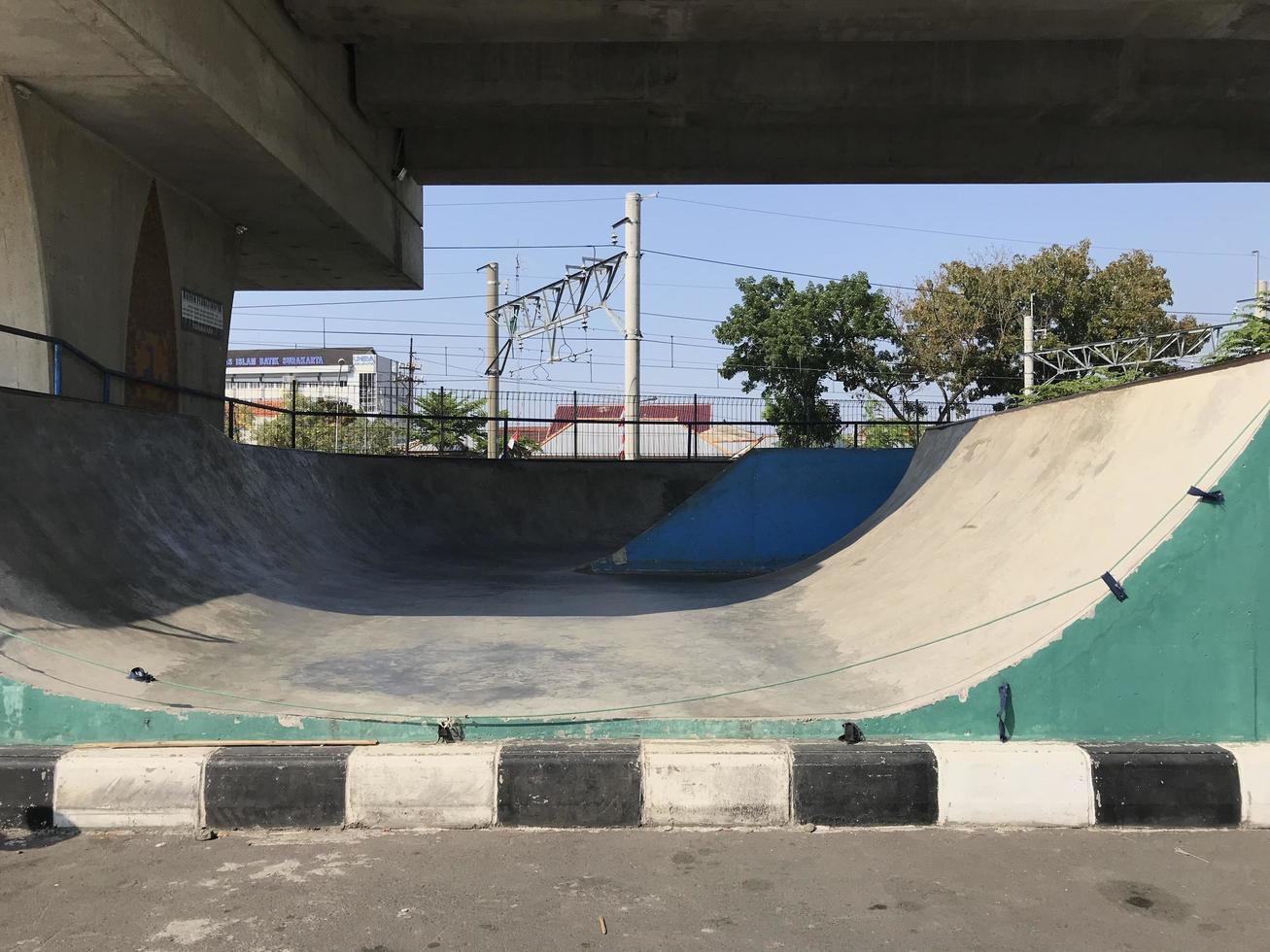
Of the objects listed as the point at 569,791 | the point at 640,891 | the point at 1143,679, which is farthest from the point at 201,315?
the point at 1143,679

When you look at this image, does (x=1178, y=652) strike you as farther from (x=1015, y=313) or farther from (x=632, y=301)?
(x=1015, y=313)

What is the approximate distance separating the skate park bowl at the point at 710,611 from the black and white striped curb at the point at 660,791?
248 mm

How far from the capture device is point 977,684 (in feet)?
Answer: 13.7

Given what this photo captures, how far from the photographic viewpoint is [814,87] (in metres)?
11.6

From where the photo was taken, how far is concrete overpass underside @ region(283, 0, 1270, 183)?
9898 millimetres

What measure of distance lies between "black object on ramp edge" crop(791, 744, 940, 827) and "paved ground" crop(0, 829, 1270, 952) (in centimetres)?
9

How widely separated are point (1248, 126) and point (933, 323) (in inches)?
970

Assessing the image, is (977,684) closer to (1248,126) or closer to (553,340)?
(1248,126)

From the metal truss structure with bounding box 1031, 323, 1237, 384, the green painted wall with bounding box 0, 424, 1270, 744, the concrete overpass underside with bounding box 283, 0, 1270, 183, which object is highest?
the metal truss structure with bounding box 1031, 323, 1237, 384

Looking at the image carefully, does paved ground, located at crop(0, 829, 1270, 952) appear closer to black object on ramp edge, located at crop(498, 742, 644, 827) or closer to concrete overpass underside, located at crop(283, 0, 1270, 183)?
black object on ramp edge, located at crop(498, 742, 644, 827)

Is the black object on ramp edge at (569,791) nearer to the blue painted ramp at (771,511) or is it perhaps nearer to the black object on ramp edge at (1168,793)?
the black object on ramp edge at (1168,793)

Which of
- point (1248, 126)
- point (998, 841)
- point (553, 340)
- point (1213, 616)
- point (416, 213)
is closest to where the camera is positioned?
point (998, 841)

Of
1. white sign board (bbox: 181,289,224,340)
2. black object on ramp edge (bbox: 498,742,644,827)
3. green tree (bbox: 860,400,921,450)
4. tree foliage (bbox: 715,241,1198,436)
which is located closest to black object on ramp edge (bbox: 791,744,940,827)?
A: black object on ramp edge (bbox: 498,742,644,827)

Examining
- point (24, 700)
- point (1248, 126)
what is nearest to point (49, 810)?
point (24, 700)
